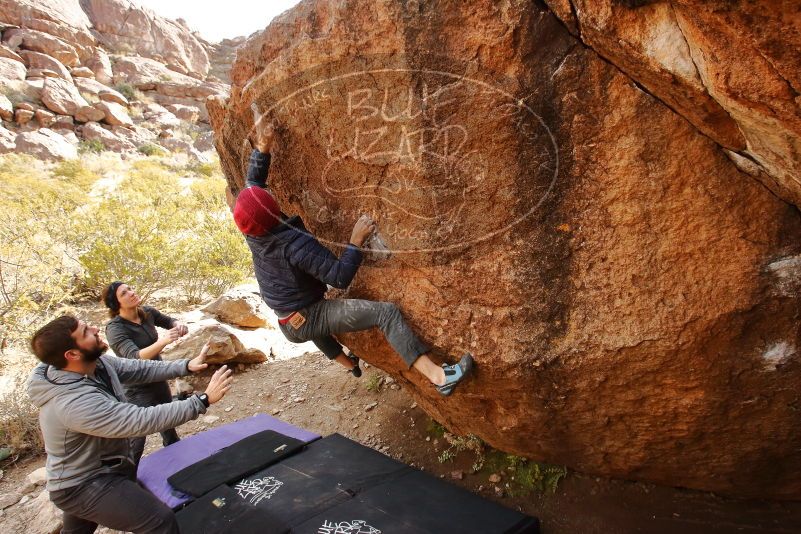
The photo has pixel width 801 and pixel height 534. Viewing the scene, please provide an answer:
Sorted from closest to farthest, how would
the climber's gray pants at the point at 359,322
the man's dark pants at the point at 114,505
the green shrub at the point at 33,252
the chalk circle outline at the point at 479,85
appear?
the chalk circle outline at the point at 479,85 → the man's dark pants at the point at 114,505 → the climber's gray pants at the point at 359,322 → the green shrub at the point at 33,252

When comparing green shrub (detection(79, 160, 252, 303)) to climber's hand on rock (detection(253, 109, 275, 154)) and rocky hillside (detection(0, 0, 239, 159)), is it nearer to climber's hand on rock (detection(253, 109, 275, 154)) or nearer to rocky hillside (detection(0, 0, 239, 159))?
climber's hand on rock (detection(253, 109, 275, 154))

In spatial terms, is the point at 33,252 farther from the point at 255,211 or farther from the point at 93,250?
the point at 255,211

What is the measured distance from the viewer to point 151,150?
21.8 m

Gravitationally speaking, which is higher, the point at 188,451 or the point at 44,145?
the point at 44,145

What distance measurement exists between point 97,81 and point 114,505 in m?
30.5

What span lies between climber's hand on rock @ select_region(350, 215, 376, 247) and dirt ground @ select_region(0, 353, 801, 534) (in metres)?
2.02

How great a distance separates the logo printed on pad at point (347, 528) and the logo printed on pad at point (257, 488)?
0.54 m

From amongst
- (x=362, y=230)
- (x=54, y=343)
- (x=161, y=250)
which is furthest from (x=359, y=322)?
(x=161, y=250)

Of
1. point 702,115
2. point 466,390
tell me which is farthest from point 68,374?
point 702,115

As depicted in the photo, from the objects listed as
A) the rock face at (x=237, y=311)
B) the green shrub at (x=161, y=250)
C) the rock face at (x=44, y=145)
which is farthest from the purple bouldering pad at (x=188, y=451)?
the rock face at (x=44, y=145)

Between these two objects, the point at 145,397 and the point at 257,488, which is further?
the point at 145,397

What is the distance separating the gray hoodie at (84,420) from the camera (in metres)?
2.26

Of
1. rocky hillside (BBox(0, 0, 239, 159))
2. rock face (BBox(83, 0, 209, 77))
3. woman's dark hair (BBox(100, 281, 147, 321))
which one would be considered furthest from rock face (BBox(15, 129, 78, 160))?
woman's dark hair (BBox(100, 281, 147, 321))

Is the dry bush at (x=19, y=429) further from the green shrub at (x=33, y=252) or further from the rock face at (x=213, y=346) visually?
the green shrub at (x=33, y=252)
